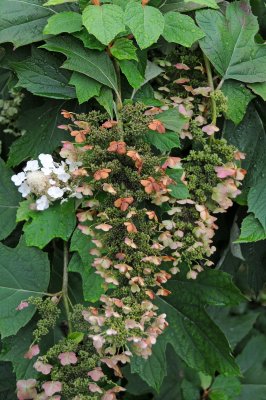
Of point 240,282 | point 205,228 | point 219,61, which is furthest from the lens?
point 240,282

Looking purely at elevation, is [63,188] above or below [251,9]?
below

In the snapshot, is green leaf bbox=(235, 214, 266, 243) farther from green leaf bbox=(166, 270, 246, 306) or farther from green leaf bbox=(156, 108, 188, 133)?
green leaf bbox=(156, 108, 188, 133)

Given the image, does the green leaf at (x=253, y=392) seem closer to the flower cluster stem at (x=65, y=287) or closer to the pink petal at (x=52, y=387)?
the flower cluster stem at (x=65, y=287)

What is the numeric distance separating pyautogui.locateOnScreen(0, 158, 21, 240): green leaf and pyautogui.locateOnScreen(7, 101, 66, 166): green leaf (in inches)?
1.5

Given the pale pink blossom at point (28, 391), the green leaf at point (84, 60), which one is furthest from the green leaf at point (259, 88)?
the pale pink blossom at point (28, 391)

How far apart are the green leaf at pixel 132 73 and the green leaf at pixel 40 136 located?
0.16 m

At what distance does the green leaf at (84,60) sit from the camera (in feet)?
3.25

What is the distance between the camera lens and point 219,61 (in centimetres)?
106

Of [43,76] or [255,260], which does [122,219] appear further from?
[255,260]

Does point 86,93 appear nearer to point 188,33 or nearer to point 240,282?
point 188,33

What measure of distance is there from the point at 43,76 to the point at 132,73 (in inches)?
5.8

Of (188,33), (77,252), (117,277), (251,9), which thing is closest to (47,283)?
(77,252)

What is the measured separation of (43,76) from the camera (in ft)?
3.42

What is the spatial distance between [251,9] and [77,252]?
0.52 meters
